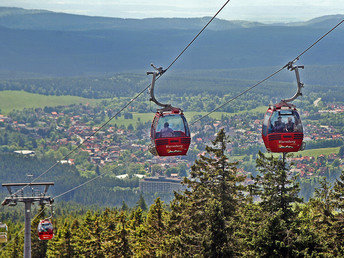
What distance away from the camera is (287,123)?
76.2 feet

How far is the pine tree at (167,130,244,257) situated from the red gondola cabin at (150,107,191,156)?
13.7 m

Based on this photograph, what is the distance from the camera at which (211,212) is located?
37656 millimetres

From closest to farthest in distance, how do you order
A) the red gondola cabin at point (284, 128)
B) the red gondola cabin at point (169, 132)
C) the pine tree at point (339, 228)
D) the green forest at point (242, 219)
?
the red gondola cabin at point (284, 128), the red gondola cabin at point (169, 132), the green forest at point (242, 219), the pine tree at point (339, 228)

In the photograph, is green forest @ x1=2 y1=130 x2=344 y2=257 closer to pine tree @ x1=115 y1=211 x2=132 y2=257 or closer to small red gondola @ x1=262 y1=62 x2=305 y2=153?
pine tree @ x1=115 y1=211 x2=132 y2=257

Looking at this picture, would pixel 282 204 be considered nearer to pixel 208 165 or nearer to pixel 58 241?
pixel 208 165

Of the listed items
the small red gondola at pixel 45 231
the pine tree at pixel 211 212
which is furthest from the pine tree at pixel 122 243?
the small red gondola at pixel 45 231

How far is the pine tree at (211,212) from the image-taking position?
3775 centimetres

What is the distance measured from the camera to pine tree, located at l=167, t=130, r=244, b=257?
3775 centimetres

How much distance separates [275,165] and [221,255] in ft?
20.8

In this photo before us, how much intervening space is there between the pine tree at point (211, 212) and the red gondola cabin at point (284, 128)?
1498 cm

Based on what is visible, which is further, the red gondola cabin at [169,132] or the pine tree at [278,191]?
the pine tree at [278,191]

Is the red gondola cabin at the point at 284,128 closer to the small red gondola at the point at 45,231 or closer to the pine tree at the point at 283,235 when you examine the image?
the pine tree at the point at 283,235

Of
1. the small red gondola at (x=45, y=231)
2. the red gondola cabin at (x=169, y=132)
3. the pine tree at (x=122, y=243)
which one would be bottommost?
the pine tree at (x=122, y=243)

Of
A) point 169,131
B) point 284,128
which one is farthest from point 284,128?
point 169,131
